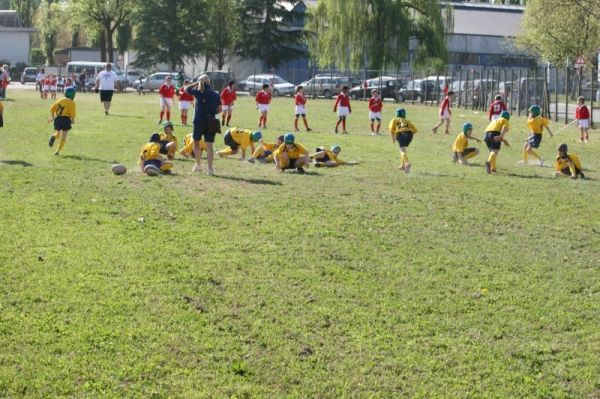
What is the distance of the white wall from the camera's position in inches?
3873

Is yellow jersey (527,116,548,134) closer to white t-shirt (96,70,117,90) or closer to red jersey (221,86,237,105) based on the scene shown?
red jersey (221,86,237,105)

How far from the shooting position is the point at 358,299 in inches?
359

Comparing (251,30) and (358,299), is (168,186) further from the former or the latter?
(251,30)

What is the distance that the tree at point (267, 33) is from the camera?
7962cm

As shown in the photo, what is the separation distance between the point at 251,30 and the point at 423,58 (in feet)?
73.1

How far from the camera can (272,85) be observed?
66375 mm

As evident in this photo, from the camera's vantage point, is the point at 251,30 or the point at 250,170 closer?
the point at 250,170

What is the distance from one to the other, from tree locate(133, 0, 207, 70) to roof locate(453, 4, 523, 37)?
23.4 meters

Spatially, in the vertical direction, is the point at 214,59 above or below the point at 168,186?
above

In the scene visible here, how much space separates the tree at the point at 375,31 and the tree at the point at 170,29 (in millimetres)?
20771

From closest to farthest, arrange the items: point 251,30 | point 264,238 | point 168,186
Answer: point 264,238 < point 168,186 < point 251,30

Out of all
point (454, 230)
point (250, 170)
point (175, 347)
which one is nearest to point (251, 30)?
point (250, 170)

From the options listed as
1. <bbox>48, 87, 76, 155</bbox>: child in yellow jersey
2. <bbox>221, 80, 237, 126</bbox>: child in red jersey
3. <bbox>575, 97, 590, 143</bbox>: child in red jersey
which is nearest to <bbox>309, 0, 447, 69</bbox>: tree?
<bbox>221, 80, 237, 126</bbox>: child in red jersey

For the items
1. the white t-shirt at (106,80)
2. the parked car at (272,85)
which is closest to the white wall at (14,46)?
the parked car at (272,85)
